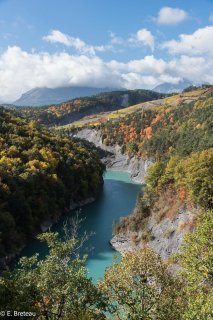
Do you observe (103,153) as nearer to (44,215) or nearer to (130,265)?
(44,215)

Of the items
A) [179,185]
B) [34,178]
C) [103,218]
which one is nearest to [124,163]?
[103,218]

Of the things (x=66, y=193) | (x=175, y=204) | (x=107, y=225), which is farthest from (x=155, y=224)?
(x=66, y=193)

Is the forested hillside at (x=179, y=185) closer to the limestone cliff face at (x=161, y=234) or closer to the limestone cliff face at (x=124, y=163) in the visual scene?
the limestone cliff face at (x=161, y=234)

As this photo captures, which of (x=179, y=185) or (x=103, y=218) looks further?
(x=103, y=218)

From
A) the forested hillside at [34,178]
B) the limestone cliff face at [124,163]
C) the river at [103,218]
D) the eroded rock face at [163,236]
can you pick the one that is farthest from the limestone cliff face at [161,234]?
the limestone cliff face at [124,163]

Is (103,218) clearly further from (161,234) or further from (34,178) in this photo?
(161,234)

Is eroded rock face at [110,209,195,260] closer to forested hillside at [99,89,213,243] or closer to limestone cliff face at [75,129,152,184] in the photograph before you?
forested hillside at [99,89,213,243]
